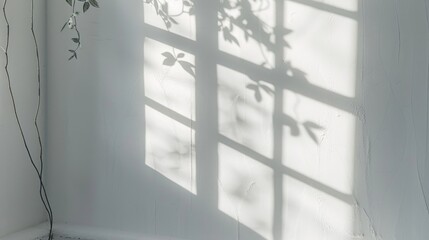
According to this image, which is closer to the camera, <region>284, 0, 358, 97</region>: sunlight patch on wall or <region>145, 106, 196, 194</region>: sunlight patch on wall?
<region>284, 0, 358, 97</region>: sunlight patch on wall

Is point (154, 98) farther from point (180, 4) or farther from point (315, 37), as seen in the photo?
point (315, 37)

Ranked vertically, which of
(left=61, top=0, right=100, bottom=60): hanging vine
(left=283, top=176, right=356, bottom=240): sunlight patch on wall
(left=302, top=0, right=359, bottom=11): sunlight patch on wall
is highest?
(left=302, top=0, right=359, bottom=11): sunlight patch on wall

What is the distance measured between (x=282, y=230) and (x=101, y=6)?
1174 millimetres

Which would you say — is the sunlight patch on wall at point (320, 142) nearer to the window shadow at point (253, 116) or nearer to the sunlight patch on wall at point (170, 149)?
the window shadow at point (253, 116)

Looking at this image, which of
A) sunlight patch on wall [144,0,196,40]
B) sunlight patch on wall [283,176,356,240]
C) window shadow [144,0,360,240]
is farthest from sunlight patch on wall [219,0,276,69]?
sunlight patch on wall [283,176,356,240]

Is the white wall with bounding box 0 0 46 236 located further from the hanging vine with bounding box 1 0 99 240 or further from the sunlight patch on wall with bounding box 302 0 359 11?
the sunlight patch on wall with bounding box 302 0 359 11

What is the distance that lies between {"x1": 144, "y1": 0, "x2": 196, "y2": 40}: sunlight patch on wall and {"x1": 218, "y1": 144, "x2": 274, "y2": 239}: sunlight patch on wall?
1.57 ft

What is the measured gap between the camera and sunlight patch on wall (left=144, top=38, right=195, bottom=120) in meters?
1.98

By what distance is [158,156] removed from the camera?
2.05 m

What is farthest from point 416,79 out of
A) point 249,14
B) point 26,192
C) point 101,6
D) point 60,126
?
point 26,192

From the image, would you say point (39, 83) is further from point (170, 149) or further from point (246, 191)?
point (246, 191)

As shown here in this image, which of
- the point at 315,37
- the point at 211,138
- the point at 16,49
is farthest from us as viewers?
the point at 16,49

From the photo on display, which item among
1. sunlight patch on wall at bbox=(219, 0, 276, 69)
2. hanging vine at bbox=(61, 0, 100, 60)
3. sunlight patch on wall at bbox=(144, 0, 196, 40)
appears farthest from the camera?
hanging vine at bbox=(61, 0, 100, 60)

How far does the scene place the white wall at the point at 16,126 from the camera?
2.06m
